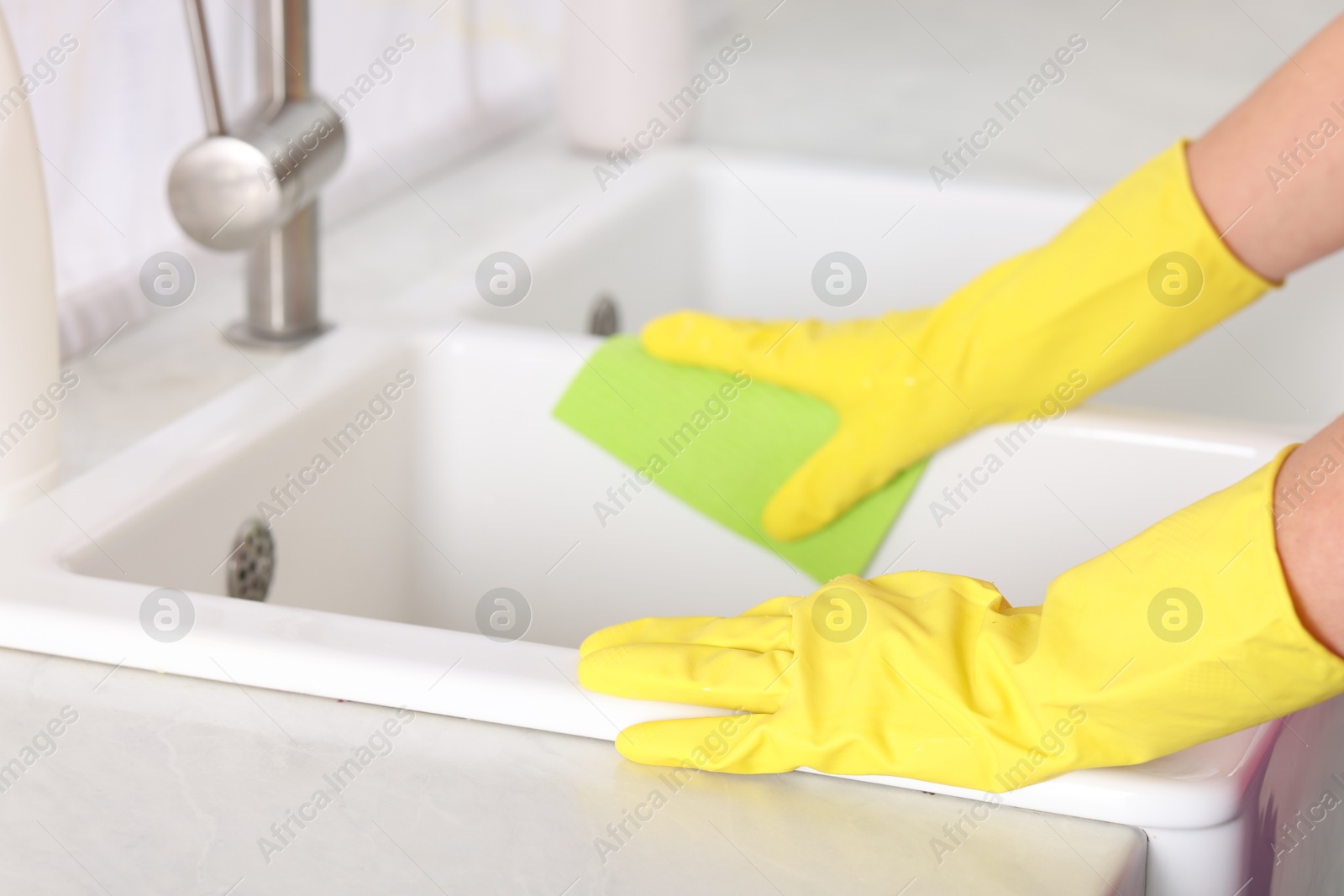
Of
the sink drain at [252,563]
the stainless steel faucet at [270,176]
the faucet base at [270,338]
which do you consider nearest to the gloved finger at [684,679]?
the sink drain at [252,563]

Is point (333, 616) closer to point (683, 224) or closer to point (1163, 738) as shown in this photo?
point (1163, 738)

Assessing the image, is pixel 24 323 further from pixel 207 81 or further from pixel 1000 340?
pixel 1000 340

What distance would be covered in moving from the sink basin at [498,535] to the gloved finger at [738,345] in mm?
55

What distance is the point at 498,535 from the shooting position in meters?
1.07

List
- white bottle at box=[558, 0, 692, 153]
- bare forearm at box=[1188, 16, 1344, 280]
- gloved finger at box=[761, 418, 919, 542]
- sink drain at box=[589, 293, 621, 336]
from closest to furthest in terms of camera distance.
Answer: bare forearm at box=[1188, 16, 1344, 280], gloved finger at box=[761, 418, 919, 542], sink drain at box=[589, 293, 621, 336], white bottle at box=[558, 0, 692, 153]

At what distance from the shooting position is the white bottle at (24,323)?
29.3 inches

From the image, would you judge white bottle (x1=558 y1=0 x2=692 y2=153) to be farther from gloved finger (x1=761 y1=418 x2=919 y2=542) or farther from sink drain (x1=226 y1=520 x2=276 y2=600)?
sink drain (x1=226 y1=520 x2=276 y2=600)

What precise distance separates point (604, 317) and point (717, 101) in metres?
0.73

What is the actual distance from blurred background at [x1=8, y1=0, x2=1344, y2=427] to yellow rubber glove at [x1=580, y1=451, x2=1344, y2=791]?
26.7 inches

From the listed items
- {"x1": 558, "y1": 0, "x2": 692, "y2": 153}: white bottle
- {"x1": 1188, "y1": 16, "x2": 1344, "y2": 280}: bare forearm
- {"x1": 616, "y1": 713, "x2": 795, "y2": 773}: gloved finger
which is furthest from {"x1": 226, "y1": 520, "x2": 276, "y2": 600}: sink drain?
{"x1": 558, "y1": 0, "x2": 692, "y2": 153}: white bottle

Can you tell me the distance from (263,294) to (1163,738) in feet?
2.49

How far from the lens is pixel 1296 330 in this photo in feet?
4.50

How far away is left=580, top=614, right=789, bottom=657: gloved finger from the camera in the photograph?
67 cm

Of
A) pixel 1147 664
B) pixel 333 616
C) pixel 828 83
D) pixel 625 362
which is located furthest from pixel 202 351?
pixel 828 83
